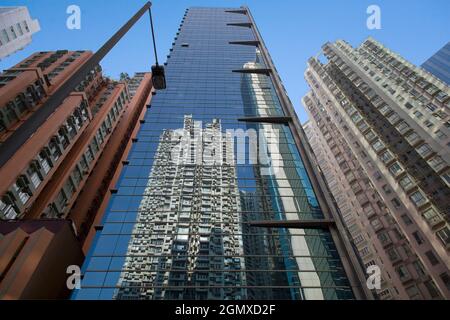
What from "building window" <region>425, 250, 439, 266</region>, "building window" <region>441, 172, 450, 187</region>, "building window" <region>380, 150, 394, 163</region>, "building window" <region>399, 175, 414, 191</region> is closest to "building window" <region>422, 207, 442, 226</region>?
"building window" <region>425, 250, 439, 266</region>

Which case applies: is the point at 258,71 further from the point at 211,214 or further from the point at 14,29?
the point at 14,29

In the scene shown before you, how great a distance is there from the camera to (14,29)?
5509 centimetres

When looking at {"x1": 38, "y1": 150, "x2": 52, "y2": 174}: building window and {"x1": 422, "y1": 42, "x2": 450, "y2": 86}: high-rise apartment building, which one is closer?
{"x1": 38, "y1": 150, "x2": 52, "y2": 174}: building window

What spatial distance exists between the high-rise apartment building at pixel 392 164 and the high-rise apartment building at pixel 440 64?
31.3 m

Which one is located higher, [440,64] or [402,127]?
[440,64]

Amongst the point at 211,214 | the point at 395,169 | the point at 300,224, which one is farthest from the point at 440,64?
the point at 211,214

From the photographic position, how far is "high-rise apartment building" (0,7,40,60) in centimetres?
5213

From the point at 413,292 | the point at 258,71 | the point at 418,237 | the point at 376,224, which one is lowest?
the point at 413,292

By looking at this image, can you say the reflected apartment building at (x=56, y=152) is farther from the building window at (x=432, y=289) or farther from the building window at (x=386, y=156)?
the building window at (x=386, y=156)

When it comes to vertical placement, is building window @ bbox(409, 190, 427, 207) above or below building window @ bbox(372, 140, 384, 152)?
below

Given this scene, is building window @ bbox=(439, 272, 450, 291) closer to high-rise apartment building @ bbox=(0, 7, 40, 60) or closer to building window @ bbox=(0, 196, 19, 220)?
building window @ bbox=(0, 196, 19, 220)

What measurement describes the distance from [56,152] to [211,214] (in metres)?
19.3

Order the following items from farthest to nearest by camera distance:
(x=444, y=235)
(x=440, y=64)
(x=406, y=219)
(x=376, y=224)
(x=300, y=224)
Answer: (x=440, y=64), (x=376, y=224), (x=406, y=219), (x=444, y=235), (x=300, y=224)

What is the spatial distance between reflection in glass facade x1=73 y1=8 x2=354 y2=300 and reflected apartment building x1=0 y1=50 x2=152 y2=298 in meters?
4.67
